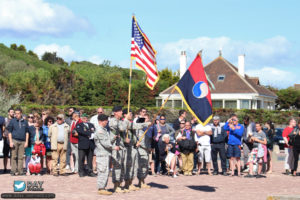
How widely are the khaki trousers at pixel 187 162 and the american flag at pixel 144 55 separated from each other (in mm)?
3979

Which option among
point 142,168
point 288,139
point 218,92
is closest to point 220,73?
point 218,92

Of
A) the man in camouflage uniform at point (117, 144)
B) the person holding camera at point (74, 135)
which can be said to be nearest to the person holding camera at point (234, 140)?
the person holding camera at point (74, 135)

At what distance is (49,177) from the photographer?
13891 mm

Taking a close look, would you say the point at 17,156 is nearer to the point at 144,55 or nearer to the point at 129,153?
the point at 129,153

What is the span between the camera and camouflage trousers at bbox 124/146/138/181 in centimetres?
1099

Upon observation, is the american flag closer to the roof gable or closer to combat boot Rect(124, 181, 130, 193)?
combat boot Rect(124, 181, 130, 193)

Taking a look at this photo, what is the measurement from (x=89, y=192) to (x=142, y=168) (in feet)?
4.66

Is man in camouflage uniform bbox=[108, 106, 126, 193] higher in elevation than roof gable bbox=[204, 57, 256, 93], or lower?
lower

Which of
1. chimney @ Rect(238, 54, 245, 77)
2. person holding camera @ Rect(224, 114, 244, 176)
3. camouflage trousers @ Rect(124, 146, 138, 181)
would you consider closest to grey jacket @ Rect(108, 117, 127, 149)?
camouflage trousers @ Rect(124, 146, 138, 181)

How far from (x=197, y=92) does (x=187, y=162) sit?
4.68 meters

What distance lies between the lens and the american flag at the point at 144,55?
12.3 m

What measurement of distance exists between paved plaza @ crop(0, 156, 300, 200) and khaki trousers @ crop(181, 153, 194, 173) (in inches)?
17.2

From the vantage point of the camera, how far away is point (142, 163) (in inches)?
459

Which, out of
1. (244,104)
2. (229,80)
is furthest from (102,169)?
(229,80)
